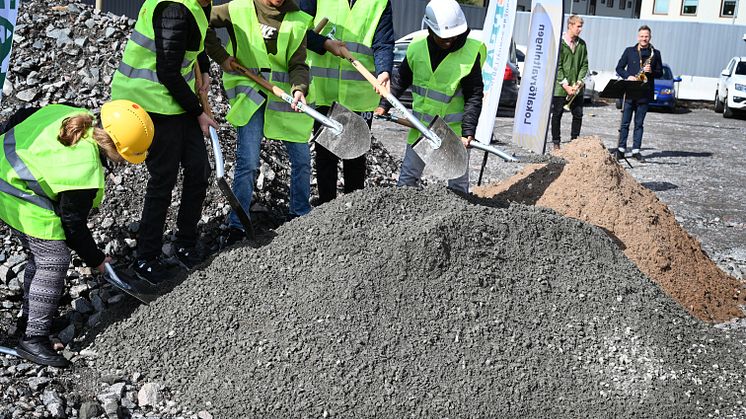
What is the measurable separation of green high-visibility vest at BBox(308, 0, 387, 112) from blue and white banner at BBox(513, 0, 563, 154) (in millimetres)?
2675

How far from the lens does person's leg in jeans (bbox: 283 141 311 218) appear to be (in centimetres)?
542

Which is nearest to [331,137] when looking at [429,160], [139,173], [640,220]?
[429,160]

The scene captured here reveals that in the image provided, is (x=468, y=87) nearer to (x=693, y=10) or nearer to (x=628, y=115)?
(x=628, y=115)

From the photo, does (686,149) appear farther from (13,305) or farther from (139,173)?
(13,305)

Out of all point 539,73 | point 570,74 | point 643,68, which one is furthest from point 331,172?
point 643,68

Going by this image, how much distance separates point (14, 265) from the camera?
15.7 ft

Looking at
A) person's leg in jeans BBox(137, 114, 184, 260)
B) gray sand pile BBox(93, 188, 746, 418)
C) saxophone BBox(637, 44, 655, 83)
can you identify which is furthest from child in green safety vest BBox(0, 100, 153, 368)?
saxophone BBox(637, 44, 655, 83)

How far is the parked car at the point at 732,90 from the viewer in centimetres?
1880

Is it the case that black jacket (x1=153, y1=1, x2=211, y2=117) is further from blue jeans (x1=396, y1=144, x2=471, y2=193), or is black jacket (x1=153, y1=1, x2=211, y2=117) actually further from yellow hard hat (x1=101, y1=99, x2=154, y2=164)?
blue jeans (x1=396, y1=144, x2=471, y2=193)

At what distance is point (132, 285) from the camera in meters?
4.36

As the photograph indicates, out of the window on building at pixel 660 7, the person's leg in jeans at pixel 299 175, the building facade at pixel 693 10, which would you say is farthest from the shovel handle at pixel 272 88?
the window on building at pixel 660 7

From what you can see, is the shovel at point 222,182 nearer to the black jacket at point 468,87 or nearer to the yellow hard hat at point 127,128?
the yellow hard hat at point 127,128

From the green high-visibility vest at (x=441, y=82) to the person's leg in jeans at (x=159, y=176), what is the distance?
1.69 metres

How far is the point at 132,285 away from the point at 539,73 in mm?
4886
